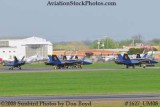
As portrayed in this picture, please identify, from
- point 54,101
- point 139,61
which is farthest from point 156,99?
point 139,61

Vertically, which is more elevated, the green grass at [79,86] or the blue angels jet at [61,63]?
the blue angels jet at [61,63]

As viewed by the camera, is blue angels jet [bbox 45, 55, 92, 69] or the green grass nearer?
the green grass

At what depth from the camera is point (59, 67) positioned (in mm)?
103000

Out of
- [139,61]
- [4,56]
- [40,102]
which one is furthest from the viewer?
[4,56]

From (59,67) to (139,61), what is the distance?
1619 centimetres

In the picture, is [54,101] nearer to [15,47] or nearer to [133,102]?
[133,102]

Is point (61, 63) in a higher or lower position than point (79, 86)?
higher

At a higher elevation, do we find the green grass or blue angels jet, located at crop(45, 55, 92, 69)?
blue angels jet, located at crop(45, 55, 92, 69)

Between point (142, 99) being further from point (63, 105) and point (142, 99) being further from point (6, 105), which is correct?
point (6, 105)

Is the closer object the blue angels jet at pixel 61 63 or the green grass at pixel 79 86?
the green grass at pixel 79 86

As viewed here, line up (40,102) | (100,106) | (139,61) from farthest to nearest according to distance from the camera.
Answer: (139,61) < (40,102) < (100,106)

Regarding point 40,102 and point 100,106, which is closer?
point 100,106

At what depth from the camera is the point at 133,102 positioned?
104 feet

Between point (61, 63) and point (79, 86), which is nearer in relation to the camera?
point (79, 86)
